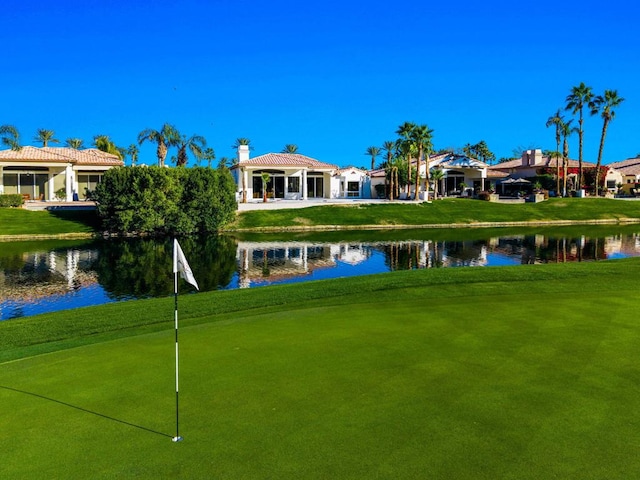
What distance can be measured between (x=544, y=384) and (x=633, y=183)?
98534 millimetres

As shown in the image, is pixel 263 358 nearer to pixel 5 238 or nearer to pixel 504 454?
pixel 504 454

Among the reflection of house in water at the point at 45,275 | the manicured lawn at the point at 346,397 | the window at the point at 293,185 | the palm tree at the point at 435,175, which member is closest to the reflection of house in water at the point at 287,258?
the reflection of house in water at the point at 45,275

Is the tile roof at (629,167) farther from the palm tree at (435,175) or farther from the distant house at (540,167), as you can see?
the palm tree at (435,175)

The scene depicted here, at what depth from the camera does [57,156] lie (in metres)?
53.3

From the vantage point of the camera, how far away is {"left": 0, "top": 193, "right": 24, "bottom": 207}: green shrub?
46344 mm

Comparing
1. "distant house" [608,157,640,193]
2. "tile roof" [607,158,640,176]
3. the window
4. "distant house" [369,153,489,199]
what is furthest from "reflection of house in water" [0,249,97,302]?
"tile roof" [607,158,640,176]

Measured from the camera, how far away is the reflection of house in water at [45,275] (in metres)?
19.5

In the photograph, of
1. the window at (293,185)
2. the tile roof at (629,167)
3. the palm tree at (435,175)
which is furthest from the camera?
the tile roof at (629,167)

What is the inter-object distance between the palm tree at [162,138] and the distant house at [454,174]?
1239 inches

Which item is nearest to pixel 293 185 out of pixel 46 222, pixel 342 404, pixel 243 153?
pixel 243 153

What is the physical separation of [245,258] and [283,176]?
124ft

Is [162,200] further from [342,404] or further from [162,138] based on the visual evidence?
[342,404]

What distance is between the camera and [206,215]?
44094 millimetres

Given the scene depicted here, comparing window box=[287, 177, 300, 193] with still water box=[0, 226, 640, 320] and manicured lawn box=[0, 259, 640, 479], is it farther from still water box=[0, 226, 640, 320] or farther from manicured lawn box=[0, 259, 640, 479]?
manicured lawn box=[0, 259, 640, 479]
